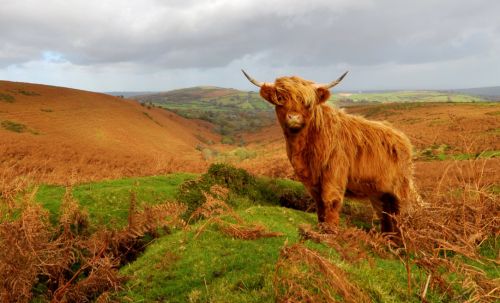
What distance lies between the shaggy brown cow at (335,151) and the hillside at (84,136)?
7368 mm

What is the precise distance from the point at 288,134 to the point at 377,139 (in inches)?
83.6

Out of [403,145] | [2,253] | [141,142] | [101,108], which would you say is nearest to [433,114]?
[141,142]

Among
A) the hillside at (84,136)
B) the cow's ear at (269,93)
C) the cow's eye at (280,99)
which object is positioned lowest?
the hillside at (84,136)

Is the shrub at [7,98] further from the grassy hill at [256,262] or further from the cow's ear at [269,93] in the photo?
the cow's ear at [269,93]

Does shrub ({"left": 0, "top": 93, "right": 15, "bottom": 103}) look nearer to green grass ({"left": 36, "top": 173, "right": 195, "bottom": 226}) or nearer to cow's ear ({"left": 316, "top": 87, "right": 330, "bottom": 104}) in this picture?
green grass ({"left": 36, "top": 173, "right": 195, "bottom": 226})

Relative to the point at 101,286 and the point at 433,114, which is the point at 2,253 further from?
the point at 433,114

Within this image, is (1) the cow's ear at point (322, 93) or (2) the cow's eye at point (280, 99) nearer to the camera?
(2) the cow's eye at point (280, 99)

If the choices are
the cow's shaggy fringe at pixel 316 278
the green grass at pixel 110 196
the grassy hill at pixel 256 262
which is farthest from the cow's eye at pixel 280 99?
the green grass at pixel 110 196

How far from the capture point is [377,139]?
8195 mm

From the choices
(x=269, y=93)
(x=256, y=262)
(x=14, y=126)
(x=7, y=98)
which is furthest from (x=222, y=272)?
(x=7, y=98)

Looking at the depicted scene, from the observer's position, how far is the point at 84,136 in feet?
108

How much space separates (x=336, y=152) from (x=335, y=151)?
0.03 metres

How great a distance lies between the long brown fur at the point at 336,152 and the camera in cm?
712

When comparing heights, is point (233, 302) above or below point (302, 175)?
below
